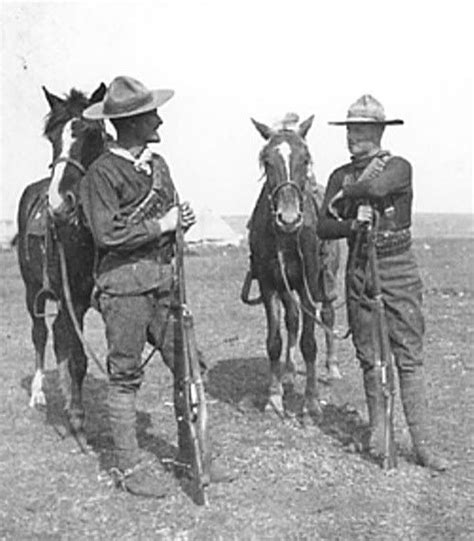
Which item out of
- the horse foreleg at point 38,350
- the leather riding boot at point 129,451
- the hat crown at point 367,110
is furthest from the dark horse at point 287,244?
the horse foreleg at point 38,350

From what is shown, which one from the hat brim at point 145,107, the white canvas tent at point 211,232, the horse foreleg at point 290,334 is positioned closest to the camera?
the hat brim at point 145,107

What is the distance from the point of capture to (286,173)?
24.9 feet

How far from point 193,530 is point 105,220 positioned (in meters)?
1.99

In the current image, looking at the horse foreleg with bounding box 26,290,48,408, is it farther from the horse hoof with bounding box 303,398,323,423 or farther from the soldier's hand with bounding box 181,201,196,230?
the soldier's hand with bounding box 181,201,196,230

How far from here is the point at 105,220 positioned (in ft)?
18.9

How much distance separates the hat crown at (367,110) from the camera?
6.37 m

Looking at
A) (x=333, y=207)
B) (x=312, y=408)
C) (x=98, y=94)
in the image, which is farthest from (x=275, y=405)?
(x=98, y=94)

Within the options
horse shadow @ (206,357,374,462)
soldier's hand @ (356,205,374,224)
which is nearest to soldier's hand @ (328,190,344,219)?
soldier's hand @ (356,205,374,224)

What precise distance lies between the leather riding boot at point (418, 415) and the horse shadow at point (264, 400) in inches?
16.7

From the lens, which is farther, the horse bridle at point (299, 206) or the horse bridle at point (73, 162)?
the horse bridle at point (299, 206)

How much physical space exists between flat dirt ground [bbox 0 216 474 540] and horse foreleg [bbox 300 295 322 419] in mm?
183

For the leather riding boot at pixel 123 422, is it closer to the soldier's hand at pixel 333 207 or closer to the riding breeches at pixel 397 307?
the riding breeches at pixel 397 307

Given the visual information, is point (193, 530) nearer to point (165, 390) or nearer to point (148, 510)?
point (148, 510)

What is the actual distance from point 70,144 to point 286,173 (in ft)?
5.88
